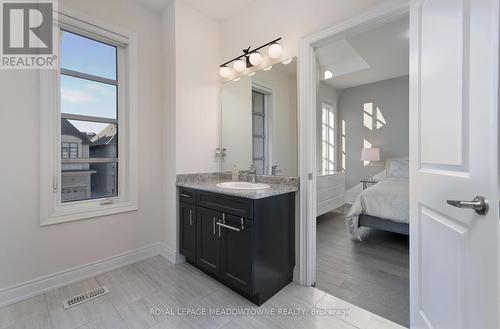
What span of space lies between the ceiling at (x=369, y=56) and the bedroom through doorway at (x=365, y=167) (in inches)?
0.6

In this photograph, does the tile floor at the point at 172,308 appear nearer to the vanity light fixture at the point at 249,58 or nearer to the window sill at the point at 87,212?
the window sill at the point at 87,212

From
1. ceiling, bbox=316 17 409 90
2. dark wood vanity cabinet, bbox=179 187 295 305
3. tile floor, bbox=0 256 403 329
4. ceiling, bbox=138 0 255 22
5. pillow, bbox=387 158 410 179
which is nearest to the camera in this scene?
tile floor, bbox=0 256 403 329

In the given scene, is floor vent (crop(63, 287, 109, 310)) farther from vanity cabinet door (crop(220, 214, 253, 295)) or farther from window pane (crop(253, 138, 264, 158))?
window pane (crop(253, 138, 264, 158))

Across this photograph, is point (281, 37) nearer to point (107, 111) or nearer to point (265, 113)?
point (265, 113)

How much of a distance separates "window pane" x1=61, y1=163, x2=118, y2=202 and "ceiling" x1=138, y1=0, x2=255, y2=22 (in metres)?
1.80

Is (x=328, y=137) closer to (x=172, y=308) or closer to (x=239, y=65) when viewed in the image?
(x=239, y=65)

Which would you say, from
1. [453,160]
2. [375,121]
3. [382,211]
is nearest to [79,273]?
[453,160]

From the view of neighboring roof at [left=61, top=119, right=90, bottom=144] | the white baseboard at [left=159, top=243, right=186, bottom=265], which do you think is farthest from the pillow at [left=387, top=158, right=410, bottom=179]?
the view of neighboring roof at [left=61, top=119, right=90, bottom=144]

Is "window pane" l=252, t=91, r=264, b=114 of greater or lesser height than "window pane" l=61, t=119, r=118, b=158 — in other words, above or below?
above

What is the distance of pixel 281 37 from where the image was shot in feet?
6.88

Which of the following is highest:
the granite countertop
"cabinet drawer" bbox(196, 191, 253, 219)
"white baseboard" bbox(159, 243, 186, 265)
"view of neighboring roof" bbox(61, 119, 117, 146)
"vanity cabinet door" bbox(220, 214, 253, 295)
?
"view of neighboring roof" bbox(61, 119, 117, 146)

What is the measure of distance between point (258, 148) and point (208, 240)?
3.63ft

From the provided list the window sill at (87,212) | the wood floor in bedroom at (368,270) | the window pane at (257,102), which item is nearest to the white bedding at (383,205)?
the wood floor in bedroom at (368,270)

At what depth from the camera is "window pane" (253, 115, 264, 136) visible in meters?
2.48
